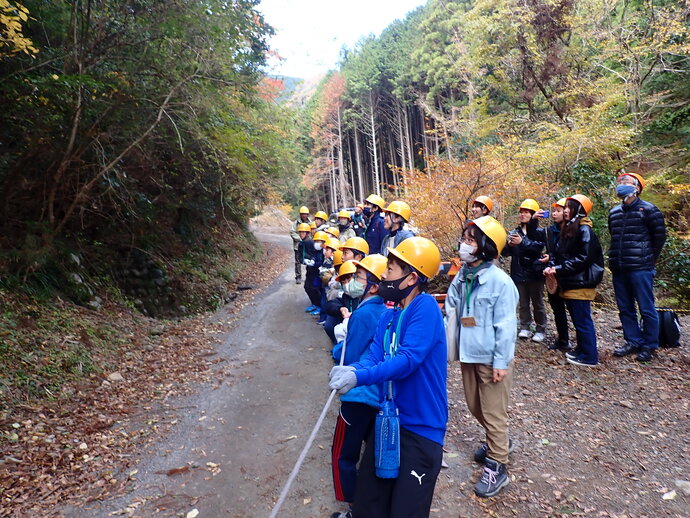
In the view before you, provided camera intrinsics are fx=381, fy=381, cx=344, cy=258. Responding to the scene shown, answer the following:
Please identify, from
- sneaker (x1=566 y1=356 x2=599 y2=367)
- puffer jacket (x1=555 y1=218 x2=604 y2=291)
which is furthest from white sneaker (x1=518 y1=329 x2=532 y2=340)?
puffer jacket (x1=555 y1=218 x2=604 y2=291)

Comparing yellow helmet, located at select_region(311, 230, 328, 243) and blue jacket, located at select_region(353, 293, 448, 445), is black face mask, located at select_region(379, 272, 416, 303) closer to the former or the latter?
blue jacket, located at select_region(353, 293, 448, 445)

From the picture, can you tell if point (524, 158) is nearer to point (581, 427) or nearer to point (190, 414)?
point (581, 427)

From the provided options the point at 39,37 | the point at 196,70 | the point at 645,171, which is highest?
the point at 39,37

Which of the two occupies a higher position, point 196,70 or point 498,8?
point 498,8

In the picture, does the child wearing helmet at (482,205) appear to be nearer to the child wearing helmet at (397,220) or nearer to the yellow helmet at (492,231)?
the child wearing helmet at (397,220)

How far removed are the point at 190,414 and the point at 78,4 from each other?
6.24m

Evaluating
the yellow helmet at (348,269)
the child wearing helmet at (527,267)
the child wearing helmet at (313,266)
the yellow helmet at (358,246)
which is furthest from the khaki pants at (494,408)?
the child wearing helmet at (313,266)

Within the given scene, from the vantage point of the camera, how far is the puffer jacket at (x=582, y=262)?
495 cm

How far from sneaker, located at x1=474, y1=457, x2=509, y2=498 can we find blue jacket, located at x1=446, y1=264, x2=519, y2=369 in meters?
0.91

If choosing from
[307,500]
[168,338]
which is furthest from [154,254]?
[307,500]

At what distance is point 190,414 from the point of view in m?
4.85

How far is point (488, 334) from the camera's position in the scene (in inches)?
121

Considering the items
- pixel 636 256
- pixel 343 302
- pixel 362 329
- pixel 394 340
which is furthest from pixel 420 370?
pixel 636 256

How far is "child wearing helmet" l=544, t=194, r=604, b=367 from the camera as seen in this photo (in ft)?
16.3
